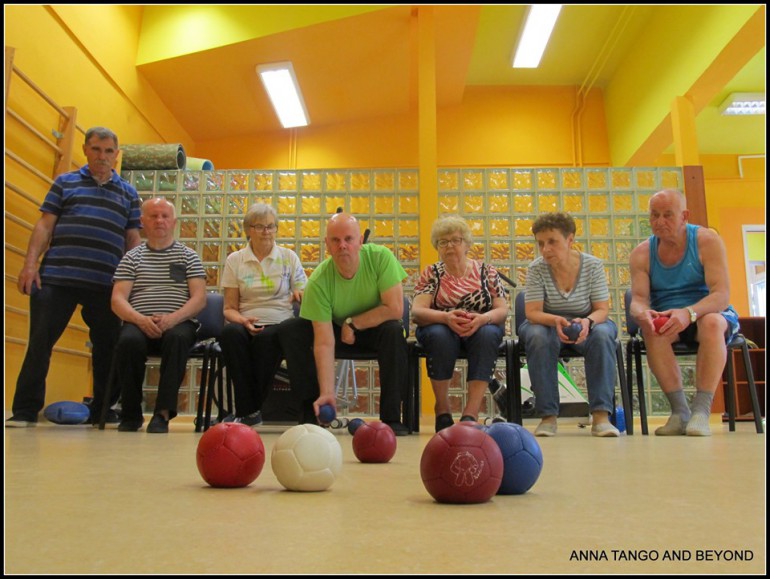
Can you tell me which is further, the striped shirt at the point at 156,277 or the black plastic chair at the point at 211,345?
the black plastic chair at the point at 211,345

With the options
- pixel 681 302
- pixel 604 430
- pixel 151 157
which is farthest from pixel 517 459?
pixel 151 157

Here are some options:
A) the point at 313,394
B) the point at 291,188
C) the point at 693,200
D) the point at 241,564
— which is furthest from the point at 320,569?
the point at 693,200

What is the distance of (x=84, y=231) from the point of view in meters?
3.42

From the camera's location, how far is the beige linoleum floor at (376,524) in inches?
24.3

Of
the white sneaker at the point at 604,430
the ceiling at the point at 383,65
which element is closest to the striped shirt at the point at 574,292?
the white sneaker at the point at 604,430

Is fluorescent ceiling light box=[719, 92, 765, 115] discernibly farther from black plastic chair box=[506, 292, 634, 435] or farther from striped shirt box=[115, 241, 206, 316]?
striped shirt box=[115, 241, 206, 316]

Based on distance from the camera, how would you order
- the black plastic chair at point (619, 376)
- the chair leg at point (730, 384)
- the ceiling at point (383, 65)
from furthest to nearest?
the ceiling at point (383, 65), the chair leg at point (730, 384), the black plastic chair at point (619, 376)

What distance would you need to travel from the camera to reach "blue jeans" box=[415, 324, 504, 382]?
2986 mm

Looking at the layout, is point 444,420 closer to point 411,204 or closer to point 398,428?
point 398,428

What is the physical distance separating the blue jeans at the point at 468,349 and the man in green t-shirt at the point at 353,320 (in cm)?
15

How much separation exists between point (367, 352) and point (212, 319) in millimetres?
1011

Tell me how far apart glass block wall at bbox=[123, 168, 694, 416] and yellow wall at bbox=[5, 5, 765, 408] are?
0.97m

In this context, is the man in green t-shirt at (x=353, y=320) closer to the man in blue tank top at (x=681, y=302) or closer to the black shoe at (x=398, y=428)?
the black shoe at (x=398, y=428)

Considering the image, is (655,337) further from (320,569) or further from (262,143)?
(262,143)
